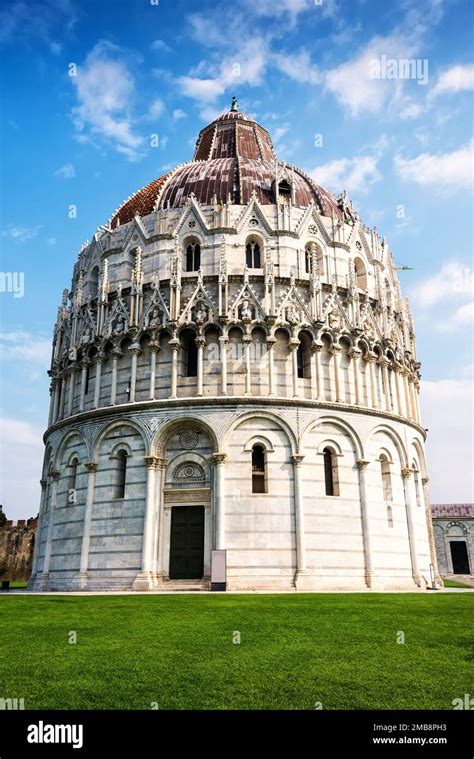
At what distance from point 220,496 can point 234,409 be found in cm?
436

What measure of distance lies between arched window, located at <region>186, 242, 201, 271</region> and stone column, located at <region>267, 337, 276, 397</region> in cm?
665

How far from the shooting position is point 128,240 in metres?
37.9

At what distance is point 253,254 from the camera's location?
3588 cm

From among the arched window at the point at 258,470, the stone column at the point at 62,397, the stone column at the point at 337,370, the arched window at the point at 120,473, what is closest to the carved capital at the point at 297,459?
the arched window at the point at 258,470

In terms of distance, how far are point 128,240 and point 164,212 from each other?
288 centimetres

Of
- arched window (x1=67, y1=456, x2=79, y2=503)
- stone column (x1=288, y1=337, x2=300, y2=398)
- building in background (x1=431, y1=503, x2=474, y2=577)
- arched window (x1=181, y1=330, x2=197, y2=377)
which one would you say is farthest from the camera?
building in background (x1=431, y1=503, x2=474, y2=577)

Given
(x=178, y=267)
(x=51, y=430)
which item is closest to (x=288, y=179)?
(x=178, y=267)

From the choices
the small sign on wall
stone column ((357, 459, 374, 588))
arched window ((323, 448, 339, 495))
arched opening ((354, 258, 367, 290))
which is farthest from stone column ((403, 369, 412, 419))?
the small sign on wall

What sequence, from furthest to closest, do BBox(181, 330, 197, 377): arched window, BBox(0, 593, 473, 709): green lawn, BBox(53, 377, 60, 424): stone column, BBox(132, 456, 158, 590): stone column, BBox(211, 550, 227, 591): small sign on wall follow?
BBox(53, 377, 60, 424): stone column < BBox(181, 330, 197, 377): arched window < BBox(132, 456, 158, 590): stone column < BBox(211, 550, 227, 591): small sign on wall < BBox(0, 593, 473, 709): green lawn

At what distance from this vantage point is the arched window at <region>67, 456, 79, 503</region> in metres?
34.0

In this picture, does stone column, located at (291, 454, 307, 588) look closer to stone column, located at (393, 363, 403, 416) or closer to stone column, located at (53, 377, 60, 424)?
stone column, located at (393, 363, 403, 416)

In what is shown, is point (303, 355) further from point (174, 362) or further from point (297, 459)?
point (174, 362)

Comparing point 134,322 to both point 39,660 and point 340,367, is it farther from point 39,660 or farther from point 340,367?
point 39,660

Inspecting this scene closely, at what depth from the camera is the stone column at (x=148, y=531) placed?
2911 cm
